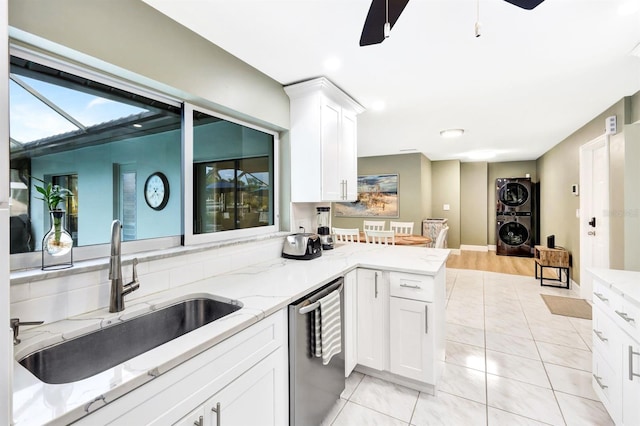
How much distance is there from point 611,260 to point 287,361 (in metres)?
3.67

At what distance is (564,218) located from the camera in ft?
15.7

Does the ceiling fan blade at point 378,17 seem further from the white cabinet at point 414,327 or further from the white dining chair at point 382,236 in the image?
the white dining chair at point 382,236

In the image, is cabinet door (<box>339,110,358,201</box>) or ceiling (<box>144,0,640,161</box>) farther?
cabinet door (<box>339,110,358,201</box>)

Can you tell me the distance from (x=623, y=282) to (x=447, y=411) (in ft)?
4.28

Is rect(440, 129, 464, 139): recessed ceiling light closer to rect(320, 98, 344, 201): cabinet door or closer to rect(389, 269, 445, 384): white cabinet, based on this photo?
rect(320, 98, 344, 201): cabinet door

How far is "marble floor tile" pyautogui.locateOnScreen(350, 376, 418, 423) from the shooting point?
72.5 inches

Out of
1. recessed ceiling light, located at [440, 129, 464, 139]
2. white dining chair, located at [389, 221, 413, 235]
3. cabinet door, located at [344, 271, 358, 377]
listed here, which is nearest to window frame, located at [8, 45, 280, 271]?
cabinet door, located at [344, 271, 358, 377]

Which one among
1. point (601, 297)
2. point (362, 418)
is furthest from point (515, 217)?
point (362, 418)

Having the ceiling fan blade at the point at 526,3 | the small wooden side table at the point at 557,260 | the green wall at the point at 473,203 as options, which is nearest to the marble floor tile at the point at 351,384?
the ceiling fan blade at the point at 526,3

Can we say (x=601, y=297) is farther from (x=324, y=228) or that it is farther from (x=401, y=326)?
(x=324, y=228)

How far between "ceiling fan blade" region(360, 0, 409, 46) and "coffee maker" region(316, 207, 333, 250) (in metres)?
1.75

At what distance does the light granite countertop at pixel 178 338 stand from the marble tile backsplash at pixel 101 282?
5 cm

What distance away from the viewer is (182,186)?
6.14 ft

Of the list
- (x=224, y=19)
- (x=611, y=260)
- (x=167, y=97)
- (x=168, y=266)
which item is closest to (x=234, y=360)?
(x=168, y=266)
